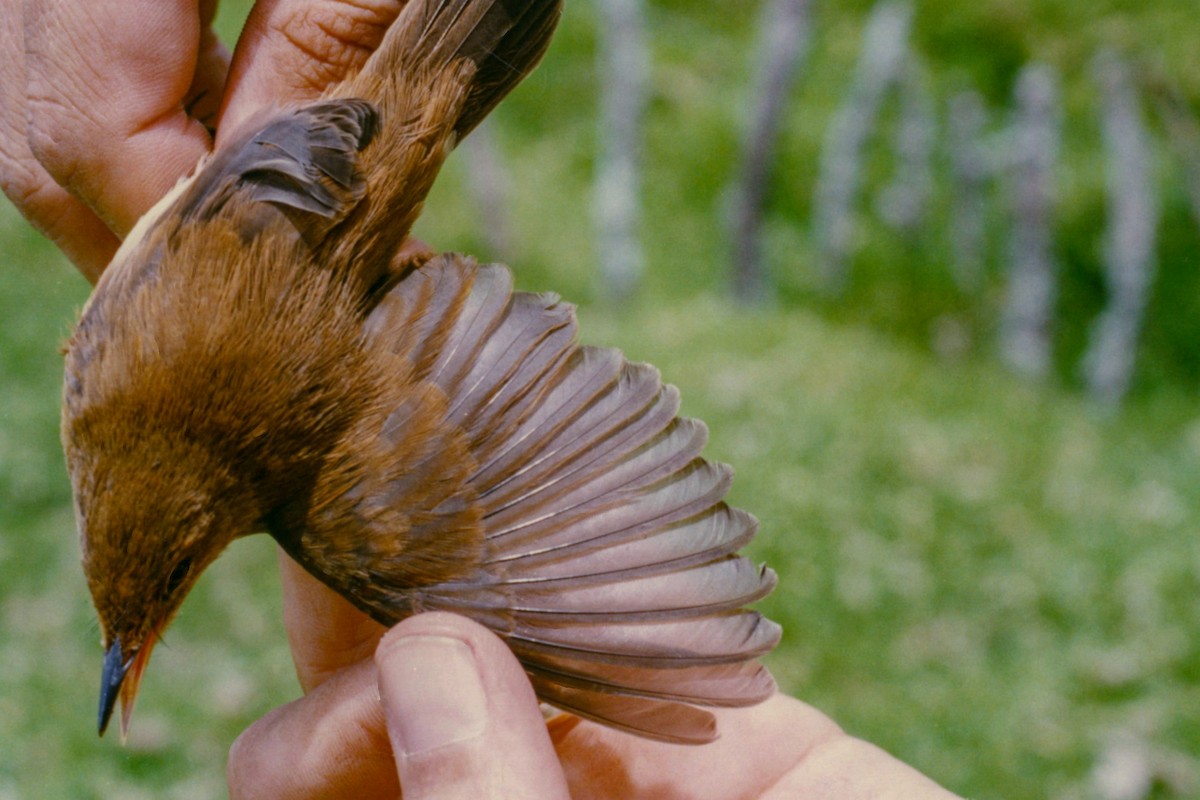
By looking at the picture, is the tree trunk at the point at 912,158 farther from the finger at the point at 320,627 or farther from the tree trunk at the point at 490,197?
the finger at the point at 320,627

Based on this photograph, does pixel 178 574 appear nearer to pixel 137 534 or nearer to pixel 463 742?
pixel 137 534

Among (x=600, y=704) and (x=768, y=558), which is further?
(x=768, y=558)

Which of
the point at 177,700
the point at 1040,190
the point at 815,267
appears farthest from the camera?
the point at 815,267

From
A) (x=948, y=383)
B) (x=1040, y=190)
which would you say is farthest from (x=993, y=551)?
(x=1040, y=190)

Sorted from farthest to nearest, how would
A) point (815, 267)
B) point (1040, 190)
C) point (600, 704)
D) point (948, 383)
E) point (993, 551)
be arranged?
point (815, 267) < point (1040, 190) < point (948, 383) < point (993, 551) < point (600, 704)

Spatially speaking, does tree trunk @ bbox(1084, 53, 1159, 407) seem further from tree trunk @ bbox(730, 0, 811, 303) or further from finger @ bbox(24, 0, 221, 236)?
finger @ bbox(24, 0, 221, 236)

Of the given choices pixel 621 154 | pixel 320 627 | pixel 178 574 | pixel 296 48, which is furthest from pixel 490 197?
pixel 178 574

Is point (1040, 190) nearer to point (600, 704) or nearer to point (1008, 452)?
point (1008, 452)
